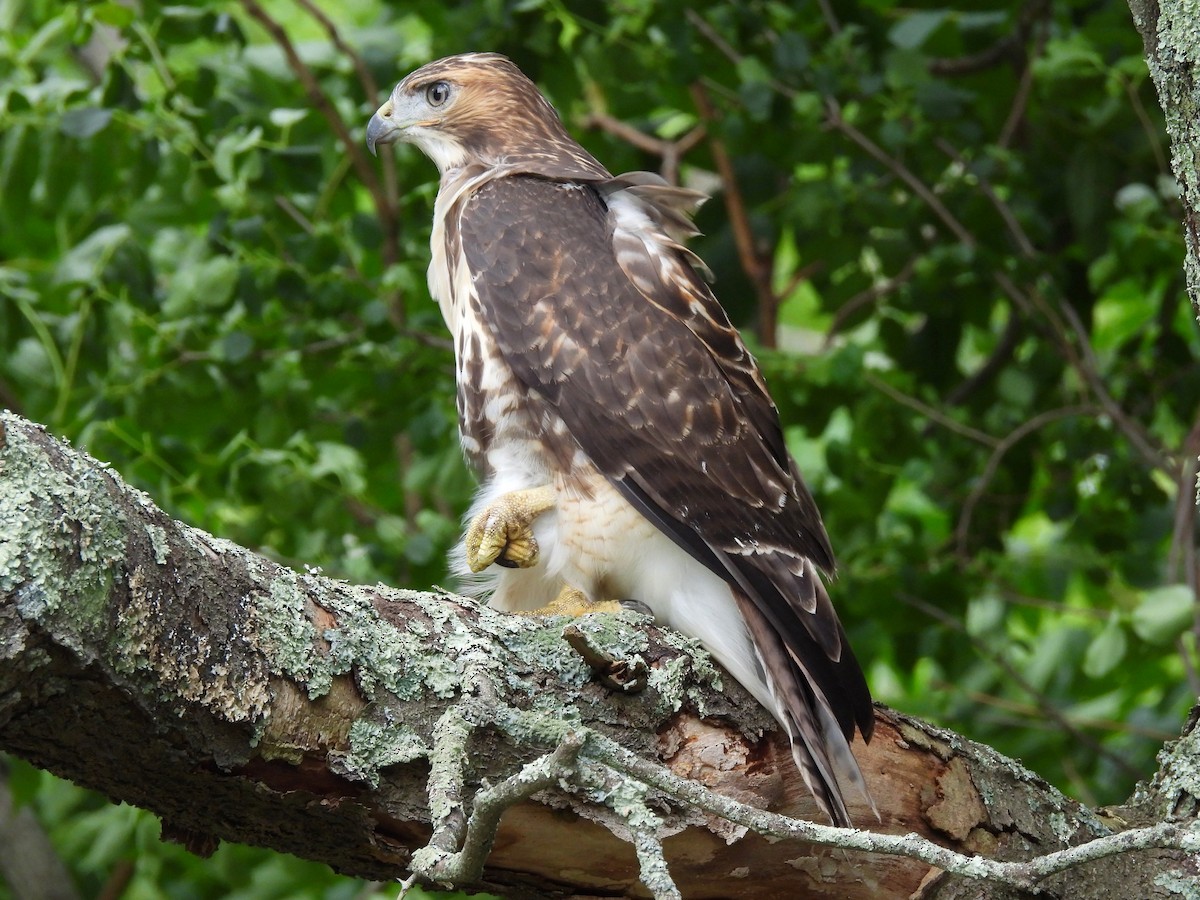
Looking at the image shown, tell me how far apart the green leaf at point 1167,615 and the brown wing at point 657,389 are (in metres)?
0.73

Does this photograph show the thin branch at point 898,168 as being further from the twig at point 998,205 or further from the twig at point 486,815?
the twig at point 486,815

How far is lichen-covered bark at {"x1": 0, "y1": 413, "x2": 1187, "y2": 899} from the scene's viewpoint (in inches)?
70.9

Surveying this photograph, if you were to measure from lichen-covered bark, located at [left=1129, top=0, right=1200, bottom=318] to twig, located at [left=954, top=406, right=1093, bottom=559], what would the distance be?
1.95 m

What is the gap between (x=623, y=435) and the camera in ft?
10.5

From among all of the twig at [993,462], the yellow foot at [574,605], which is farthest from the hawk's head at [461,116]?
the twig at [993,462]

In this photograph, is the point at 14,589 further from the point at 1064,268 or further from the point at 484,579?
the point at 1064,268

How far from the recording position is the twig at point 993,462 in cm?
439

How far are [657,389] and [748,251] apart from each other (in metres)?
2.21

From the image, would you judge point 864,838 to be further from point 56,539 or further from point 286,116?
point 286,116

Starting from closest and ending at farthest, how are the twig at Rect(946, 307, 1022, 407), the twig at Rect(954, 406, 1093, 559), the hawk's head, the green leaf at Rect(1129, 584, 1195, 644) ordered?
the green leaf at Rect(1129, 584, 1195, 644) < the hawk's head < the twig at Rect(954, 406, 1093, 559) < the twig at Rect(946, 307, 1022, 407)

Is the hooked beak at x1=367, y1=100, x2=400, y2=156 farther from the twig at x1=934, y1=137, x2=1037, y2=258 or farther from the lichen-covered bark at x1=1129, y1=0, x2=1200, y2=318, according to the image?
the lichen-covered bark at x1=1129, y1=0, x2=1200, y2=318

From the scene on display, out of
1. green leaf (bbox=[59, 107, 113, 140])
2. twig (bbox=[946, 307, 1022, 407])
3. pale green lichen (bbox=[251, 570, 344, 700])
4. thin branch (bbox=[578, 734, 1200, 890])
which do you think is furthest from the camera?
twig (bbox=[946, 307, 1022, 407])

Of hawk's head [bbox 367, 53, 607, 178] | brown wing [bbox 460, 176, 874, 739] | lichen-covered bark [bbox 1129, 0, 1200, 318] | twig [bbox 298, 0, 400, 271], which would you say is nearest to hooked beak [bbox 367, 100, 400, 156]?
hawk's head [bbox 367, 53, 607, 178]

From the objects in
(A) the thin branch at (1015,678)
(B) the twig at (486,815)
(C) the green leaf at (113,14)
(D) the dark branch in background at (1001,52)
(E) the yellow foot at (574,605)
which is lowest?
(A) the thin branch at (1015,678)
